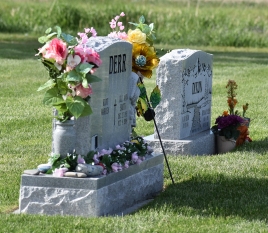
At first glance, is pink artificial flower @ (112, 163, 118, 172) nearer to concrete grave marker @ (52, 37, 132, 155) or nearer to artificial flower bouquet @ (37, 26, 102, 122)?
concrete grave marker @ (52, 37, 132, 155)

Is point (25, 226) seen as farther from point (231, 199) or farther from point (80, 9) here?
point (80, 9)

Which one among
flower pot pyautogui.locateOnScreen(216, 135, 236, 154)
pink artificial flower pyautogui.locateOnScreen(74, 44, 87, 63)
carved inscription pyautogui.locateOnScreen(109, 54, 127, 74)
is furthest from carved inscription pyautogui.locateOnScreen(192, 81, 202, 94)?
pink artificial flower pyautogui.locateOnScreen(74, 44, 87, 63)

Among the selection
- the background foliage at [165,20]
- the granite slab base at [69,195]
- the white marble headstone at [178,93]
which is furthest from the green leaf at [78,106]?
the background foliage at [165,20]

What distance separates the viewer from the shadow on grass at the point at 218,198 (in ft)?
24.0

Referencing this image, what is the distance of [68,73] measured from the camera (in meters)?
6.88

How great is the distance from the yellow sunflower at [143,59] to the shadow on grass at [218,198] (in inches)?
48.2

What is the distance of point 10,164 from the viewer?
928cm

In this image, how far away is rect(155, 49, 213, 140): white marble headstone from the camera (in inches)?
392

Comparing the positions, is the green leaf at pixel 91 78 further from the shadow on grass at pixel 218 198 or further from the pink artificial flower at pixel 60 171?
the shadow on grass at pixel 218 198

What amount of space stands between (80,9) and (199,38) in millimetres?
4921

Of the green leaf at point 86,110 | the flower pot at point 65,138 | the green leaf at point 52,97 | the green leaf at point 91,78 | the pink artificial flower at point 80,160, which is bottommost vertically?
the pink artificial flower at point 80,160

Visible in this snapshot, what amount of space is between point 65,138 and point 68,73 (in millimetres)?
535

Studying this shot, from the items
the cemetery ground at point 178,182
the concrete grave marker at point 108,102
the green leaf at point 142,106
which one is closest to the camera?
the cemetery ground at point 178,182

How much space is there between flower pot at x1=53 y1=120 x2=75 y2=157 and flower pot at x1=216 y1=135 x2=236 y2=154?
13.7 ft
